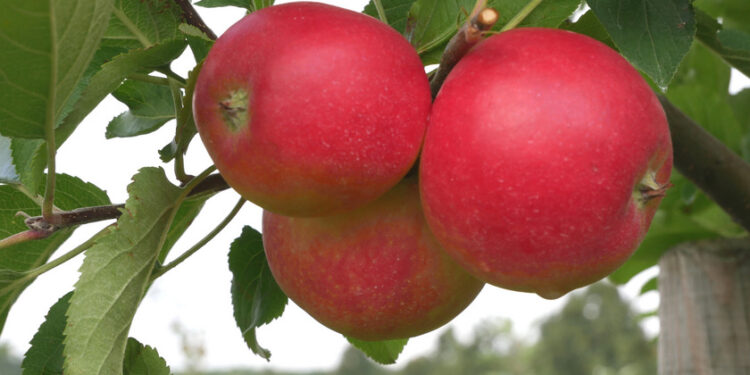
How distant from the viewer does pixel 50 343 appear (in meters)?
0.62

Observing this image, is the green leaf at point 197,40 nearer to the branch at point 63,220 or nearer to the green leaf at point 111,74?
the green leaf at point 111,74

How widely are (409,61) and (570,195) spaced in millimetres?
123

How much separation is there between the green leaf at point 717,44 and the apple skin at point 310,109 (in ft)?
1.17

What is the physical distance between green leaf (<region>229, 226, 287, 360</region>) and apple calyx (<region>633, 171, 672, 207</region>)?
13.5 inches

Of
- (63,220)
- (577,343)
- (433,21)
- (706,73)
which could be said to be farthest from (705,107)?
(577,343)

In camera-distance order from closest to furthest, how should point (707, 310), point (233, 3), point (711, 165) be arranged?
1. point (233, 3)
2. point (711, 165)
3. point (707, 310)

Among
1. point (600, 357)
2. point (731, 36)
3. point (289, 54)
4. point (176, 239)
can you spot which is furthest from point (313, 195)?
point (600, 357)

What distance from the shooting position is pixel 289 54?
409 mm

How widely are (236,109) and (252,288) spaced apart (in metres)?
0.29

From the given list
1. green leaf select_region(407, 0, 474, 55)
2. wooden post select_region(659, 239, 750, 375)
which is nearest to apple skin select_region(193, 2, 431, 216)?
green leaf select_region(407, 0, 474, 55)

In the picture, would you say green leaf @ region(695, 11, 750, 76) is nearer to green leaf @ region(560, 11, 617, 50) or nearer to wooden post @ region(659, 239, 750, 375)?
green leaf @ region(560, 11, 617, 50)

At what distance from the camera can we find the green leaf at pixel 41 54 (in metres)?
0.39

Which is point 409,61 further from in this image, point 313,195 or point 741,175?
point 741,175

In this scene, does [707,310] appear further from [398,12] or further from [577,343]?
[577,343]
